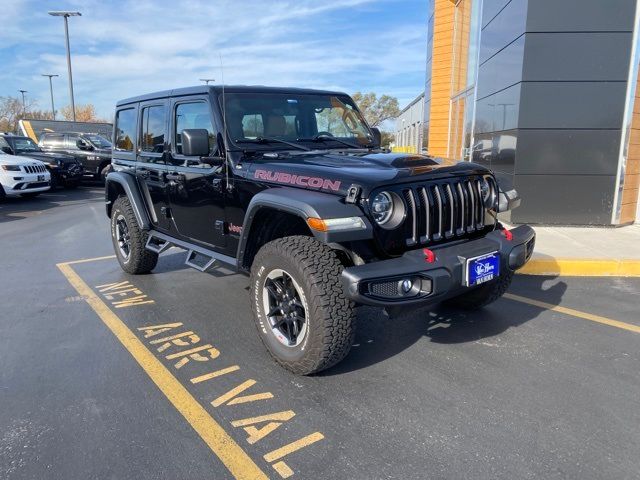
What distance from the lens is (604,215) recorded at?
8391mm

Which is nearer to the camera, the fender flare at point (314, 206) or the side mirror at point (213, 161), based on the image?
the fender flare at point (314, 206)

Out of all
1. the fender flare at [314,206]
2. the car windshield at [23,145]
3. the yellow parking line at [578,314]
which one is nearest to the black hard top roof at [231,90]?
the fender flare at [314,206]

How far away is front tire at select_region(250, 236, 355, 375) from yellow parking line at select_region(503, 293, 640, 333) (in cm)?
251

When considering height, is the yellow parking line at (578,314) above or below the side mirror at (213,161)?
below

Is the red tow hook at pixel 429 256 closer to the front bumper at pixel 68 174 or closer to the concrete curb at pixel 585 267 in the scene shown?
the concrete curb at pixel 585 267

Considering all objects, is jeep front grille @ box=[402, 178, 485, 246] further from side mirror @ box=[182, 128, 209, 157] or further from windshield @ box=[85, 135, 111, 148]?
windshield @ box=[85, 135, 111, 148]

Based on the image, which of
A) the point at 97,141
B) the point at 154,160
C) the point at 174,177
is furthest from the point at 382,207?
the point at 97,141

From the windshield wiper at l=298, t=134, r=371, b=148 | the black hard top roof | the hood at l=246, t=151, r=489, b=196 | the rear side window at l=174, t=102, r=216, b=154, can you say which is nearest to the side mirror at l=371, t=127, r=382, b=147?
the windshield wiper at l=298, t=134, r=371, b=148

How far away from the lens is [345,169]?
3391 millimetres

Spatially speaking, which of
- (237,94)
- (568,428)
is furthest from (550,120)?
(568,428)

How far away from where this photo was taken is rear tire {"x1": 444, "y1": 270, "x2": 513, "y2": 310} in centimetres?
424

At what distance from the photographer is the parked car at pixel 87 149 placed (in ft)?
58.0

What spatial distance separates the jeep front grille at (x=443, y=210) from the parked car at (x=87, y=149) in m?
16.0

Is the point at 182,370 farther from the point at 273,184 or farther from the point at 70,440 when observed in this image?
the point at 273,184
